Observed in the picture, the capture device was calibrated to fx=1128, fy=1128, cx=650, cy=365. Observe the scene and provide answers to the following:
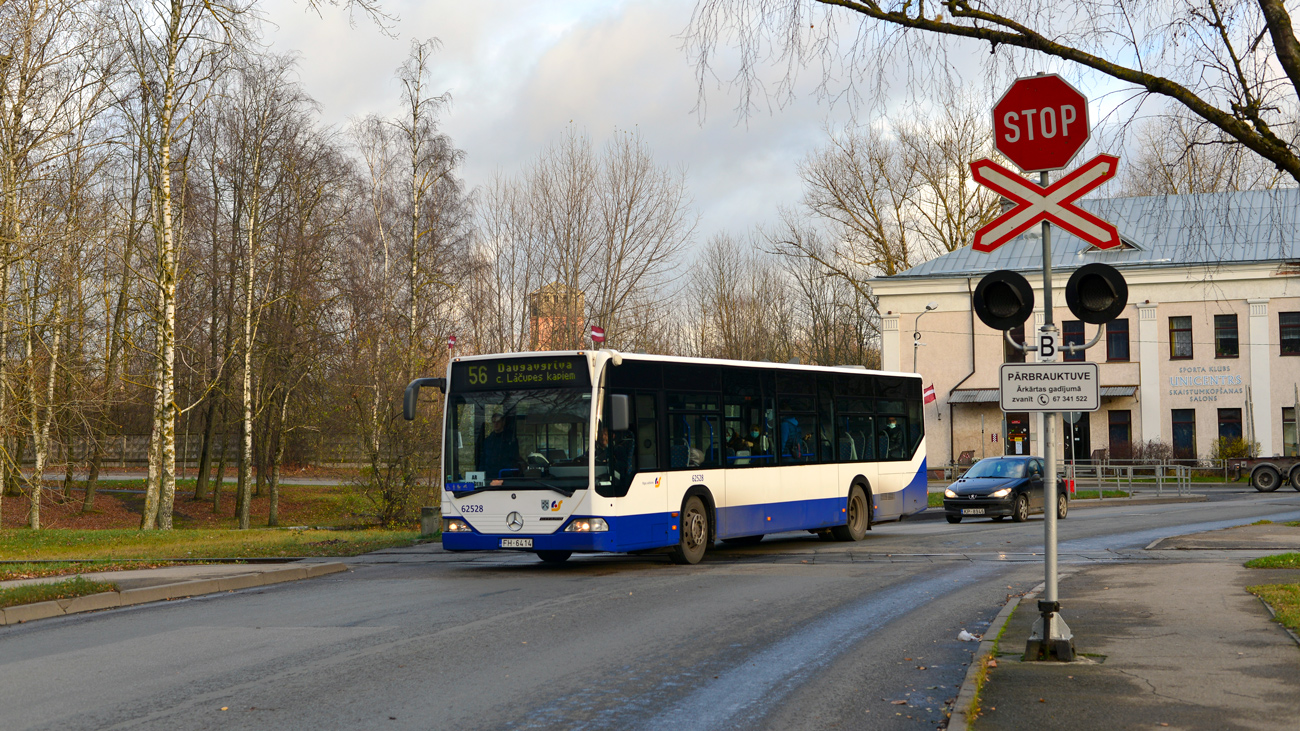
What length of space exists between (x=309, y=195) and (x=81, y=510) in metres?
14.8

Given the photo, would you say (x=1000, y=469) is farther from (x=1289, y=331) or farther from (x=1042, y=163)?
(x=1289, y=331)

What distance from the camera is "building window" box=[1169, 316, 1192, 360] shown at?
50.9 meters

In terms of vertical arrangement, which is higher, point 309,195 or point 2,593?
point 309,195

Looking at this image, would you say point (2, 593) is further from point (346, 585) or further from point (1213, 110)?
point (1213, 110)

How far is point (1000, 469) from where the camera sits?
2684 cm

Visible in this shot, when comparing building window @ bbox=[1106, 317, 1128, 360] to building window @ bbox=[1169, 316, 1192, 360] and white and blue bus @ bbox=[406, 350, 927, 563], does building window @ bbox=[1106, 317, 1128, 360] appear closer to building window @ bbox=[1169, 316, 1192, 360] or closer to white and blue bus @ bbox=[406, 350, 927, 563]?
building window @ bbox=[1169, 316, 1192, 360]

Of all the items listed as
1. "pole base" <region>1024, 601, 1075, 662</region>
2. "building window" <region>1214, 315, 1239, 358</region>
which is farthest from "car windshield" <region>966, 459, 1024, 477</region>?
"building window" <region>1214, 315, 1239, 358</region>

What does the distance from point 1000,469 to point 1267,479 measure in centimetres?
1838

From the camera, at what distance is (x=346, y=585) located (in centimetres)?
1391

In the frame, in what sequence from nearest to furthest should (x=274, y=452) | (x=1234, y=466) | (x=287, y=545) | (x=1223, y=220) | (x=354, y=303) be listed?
(x=1223, y=220), (x=287, y=545), (x=354, y=303), (x=274, y=452), (x=1234, y=466)

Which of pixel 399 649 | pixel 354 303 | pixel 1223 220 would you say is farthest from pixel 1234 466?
pixel 399 649

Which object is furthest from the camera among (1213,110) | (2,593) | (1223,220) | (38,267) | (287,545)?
(38,267)

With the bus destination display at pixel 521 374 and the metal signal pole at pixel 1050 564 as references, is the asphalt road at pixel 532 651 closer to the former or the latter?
the metal signal pole at pixel 1050 564

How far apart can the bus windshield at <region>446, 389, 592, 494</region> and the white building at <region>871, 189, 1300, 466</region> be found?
34.7 m
